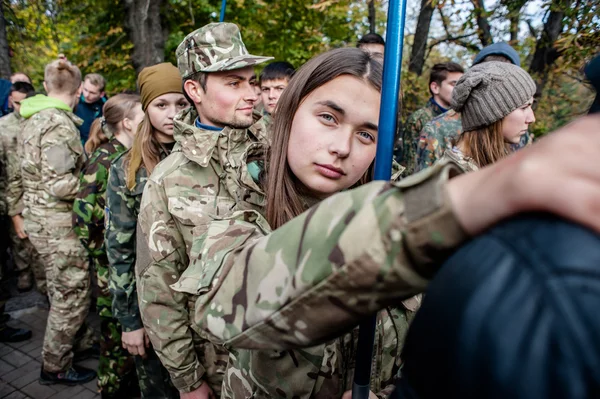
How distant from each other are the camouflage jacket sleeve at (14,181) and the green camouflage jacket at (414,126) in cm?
464

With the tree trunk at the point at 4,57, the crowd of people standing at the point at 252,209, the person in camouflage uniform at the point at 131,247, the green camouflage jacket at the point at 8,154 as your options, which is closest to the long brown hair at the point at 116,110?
the crowd of people standing at the point at 252,209

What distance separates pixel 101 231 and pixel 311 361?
8.34ft

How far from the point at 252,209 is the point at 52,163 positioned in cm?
306

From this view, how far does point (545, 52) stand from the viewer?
15.5 feet

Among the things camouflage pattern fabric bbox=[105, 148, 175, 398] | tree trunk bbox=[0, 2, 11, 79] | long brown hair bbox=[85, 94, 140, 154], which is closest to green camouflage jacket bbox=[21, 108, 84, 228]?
long brown hair bbox=[85, 94, 140, 154]

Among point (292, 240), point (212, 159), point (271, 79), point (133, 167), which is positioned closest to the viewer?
point (292, 240)

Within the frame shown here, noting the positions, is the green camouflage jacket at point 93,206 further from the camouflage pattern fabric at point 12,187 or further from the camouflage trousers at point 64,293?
the camouflage pattern fabric at point 12,187

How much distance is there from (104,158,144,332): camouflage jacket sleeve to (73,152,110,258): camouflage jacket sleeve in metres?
0.57

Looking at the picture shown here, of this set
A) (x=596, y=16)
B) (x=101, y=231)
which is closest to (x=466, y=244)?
(x=596, y=16)

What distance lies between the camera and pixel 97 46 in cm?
753

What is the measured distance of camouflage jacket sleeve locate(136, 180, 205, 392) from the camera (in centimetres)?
192

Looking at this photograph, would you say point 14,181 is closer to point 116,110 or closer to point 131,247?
point 116,110

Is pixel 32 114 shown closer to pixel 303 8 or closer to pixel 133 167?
pixel 133 167

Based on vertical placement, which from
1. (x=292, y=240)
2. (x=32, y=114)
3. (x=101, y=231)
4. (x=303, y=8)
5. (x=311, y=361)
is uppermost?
(x=303, y=8)
